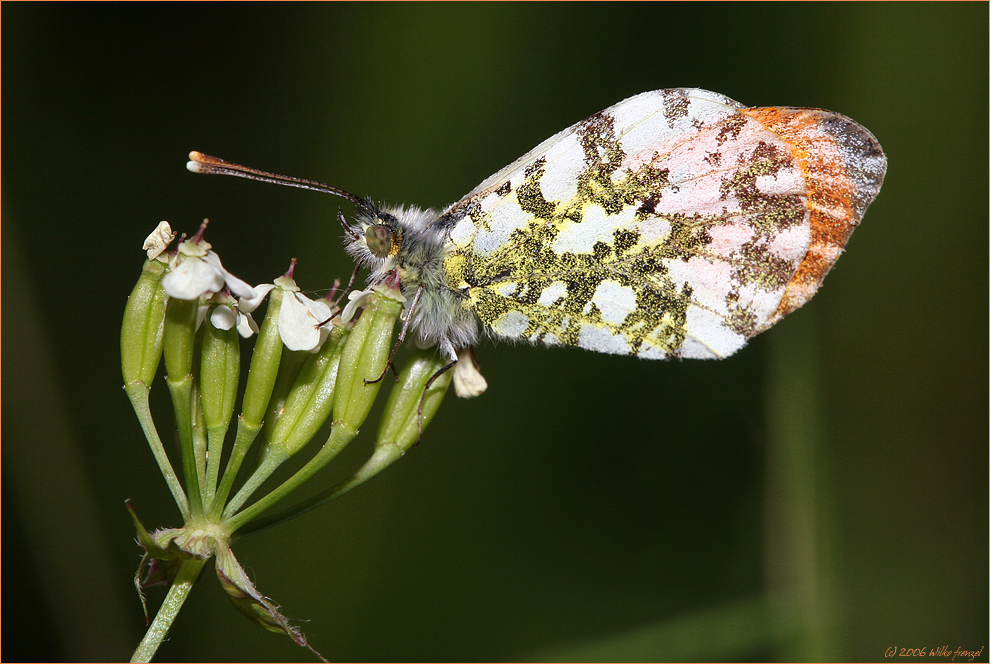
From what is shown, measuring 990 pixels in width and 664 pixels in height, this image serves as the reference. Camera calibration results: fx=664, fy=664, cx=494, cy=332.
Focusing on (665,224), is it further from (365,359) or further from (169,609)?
(169,609)

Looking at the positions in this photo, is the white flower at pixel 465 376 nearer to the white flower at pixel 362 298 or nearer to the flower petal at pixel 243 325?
the white flower at pixel 362 298

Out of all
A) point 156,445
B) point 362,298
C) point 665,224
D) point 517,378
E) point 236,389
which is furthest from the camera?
point 517,378

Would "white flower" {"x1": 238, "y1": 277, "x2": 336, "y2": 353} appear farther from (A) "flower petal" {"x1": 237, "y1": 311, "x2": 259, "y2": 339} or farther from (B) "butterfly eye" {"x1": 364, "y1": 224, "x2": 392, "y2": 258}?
(B) "butterfly eye" {"x1": 364, "y1": 224, "x2": 392, "y2": 258}

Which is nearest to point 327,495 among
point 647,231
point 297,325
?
point 297,325

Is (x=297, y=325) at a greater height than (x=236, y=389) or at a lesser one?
greater

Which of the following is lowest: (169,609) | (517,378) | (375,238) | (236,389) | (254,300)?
(169,609)

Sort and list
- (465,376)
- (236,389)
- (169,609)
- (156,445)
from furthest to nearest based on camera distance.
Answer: (465,376), (236,389), (156,445), (169,609)

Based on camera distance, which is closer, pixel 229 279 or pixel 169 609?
pixel 169 609

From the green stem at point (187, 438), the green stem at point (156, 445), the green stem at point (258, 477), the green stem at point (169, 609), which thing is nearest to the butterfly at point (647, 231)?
the green stem at point (258, 477)

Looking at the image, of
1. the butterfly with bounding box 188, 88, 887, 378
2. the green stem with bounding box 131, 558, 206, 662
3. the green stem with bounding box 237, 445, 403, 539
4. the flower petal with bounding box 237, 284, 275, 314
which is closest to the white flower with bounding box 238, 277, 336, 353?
the flower petal with bounding box 237, 284, 275, 314
